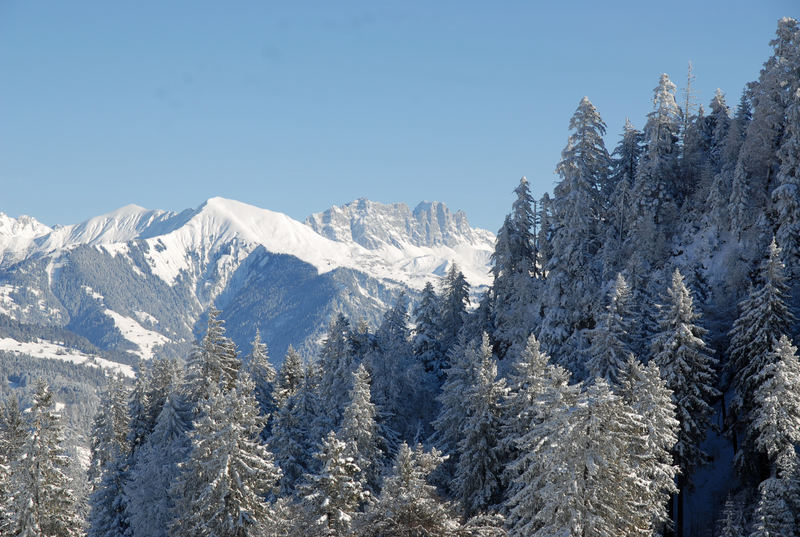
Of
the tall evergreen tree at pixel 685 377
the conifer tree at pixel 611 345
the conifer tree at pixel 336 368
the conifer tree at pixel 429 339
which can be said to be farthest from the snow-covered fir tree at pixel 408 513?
the conifer tree at pixel 429 339

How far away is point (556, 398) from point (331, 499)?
461 inches

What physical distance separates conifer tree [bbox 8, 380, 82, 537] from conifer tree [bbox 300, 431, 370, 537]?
13099 millimetres

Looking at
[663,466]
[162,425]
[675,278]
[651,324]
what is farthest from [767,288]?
[162,425]

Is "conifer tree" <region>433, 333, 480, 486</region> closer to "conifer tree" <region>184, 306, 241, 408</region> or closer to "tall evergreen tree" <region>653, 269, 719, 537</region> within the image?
"tall evergreen tree" <region>653, 269, 719, 537</region>

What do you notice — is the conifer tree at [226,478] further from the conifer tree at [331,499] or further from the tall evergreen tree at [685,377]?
the tall evergreen tree at [685,377]

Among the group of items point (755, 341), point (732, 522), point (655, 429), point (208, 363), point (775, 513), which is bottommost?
point (732, 522)

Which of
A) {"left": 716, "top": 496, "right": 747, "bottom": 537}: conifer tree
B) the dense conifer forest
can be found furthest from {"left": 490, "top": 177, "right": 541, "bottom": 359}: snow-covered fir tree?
{"left": 716, "top": 496, "right": 747, "bottom": 537}: conifer tree

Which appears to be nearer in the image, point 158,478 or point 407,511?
point 407,511

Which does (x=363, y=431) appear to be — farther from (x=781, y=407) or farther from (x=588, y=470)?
(x=781, y=407)

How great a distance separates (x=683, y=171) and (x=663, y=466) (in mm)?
39984

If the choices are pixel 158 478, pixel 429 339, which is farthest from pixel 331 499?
pixel 429 339

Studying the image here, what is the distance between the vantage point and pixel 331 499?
97.0ft

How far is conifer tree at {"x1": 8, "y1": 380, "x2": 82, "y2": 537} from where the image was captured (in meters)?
31.5

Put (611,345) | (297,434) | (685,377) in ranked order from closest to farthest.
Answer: (685,377), (611,345), (297,434)
